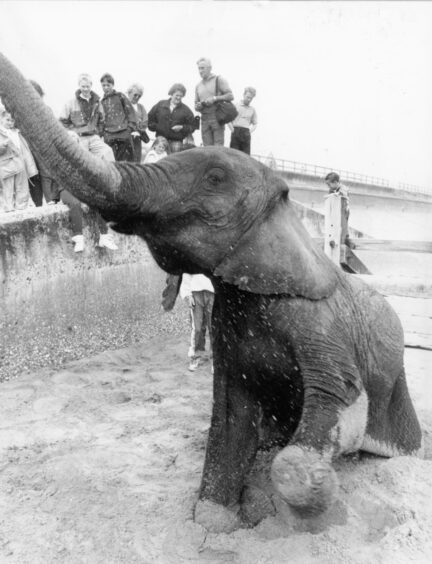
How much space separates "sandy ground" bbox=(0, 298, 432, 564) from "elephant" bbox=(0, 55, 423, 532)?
204 millimetres

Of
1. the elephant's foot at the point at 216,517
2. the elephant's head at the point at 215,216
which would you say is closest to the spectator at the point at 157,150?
the elephant's head at the point at 215,216

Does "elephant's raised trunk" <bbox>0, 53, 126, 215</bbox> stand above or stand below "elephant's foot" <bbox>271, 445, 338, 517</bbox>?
above

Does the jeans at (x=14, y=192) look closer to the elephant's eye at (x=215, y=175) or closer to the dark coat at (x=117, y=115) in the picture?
the dark coat at (x=117, y=115)

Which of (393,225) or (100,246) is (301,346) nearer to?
(100,246)

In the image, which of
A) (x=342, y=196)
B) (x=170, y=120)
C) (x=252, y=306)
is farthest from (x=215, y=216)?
(x=342, y=196)

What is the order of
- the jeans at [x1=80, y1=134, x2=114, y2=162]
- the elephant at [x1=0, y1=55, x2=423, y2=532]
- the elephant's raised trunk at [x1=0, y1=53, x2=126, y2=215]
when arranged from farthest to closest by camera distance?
the jeans at [x1=80, y1=134, x2=114, y2=162] → the elephant at [x1=0, y1=55, x2=423, y2=532] → the elephant's raised trunk at [x1=0, y1=53, x2=126, y2=215]

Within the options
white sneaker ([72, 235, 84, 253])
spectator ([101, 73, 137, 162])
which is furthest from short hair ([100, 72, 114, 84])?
white sneaker ([72, 235, 84, 253])

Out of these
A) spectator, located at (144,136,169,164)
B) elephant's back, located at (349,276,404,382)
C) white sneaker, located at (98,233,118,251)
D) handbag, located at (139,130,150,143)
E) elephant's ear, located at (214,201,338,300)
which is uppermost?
handbag, located at (139,130,150,143)

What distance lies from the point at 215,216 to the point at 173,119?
566 cm

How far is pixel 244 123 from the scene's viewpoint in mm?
9070

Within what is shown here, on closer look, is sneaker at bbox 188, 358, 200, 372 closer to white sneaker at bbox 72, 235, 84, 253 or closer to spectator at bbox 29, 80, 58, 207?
white sneaker at bbox 72, 235, 84, 253

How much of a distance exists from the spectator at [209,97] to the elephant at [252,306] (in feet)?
17.3

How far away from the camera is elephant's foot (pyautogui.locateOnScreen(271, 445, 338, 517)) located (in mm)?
2537

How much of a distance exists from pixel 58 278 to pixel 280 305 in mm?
4097
